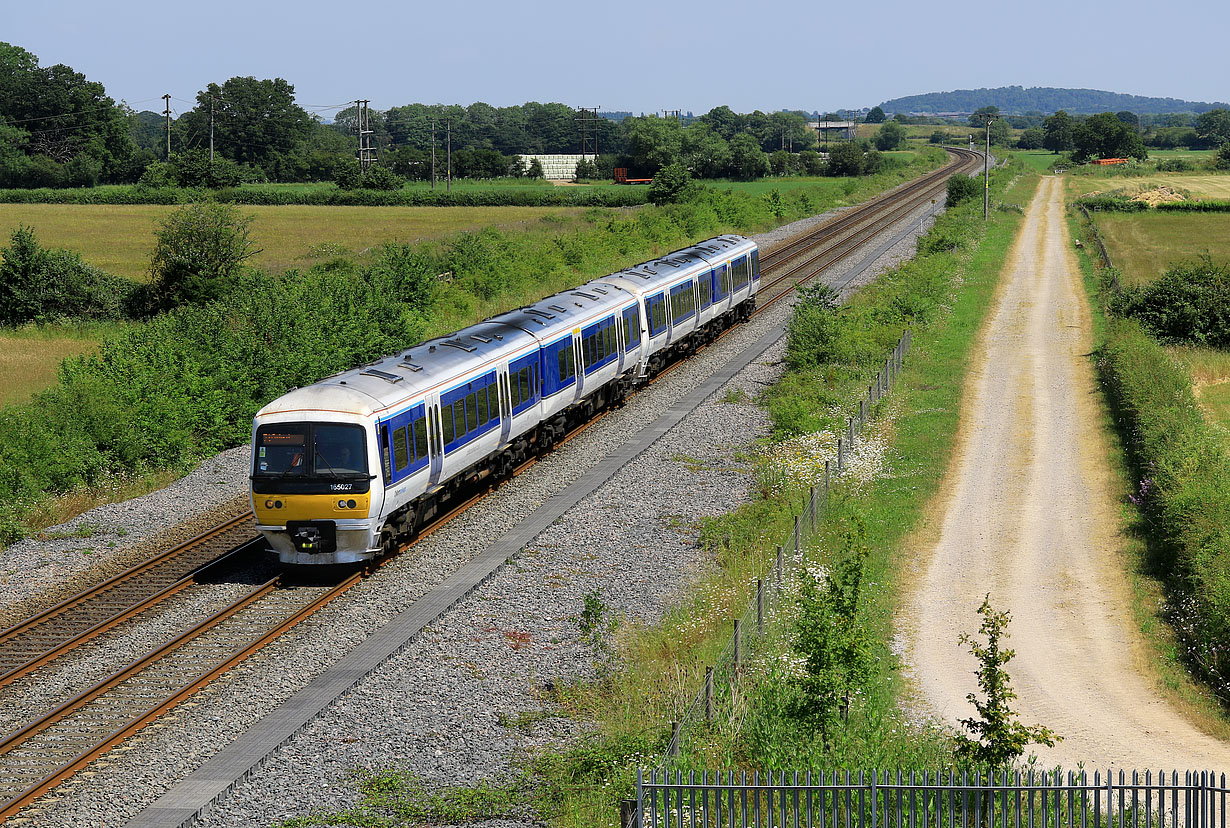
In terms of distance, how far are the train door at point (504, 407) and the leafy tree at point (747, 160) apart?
409 ft

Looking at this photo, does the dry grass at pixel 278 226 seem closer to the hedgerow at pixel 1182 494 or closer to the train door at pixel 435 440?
the train door at pixel 435 440

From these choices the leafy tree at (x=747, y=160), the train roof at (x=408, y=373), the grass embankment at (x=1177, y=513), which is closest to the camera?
the grass embankment at (x=1177, y=513)

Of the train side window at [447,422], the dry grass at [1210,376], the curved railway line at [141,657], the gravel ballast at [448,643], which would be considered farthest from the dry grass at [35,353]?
the dry grass at [1210,376]

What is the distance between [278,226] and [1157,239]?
61.8 m

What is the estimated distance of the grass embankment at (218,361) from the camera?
2627 cm

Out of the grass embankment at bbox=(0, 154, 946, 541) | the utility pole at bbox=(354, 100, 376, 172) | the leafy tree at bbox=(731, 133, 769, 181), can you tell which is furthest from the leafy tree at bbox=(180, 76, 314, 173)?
the grass embankment at bbox=(0, 154, 946, 541)

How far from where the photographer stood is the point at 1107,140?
18762 cm

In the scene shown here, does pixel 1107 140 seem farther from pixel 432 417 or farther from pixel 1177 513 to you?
pixel 432 417

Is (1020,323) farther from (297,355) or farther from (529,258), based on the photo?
(297,355)

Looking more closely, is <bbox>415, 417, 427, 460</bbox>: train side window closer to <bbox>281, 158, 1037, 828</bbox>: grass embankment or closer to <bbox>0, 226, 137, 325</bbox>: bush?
<bbox>281, 158, 1037, 828</bbox>: grass embankment

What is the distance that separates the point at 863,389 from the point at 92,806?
24552 mm

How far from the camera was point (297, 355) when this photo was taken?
33.5 metres

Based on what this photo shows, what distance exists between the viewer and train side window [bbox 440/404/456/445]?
2230cm

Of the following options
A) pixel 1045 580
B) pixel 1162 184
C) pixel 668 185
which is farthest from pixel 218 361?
pixel 1162 184
